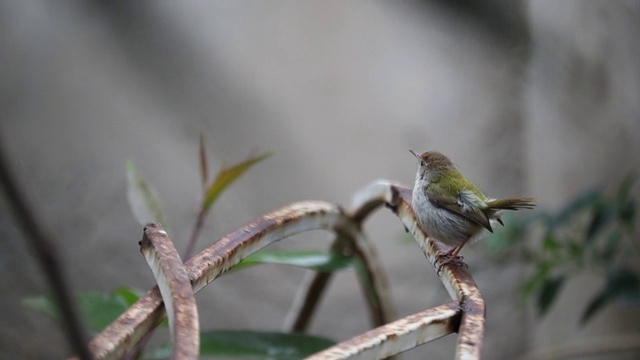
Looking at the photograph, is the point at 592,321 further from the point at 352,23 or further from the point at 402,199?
the point at 402,199

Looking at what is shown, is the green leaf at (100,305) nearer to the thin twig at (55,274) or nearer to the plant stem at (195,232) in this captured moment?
the plant stem at (195,232)

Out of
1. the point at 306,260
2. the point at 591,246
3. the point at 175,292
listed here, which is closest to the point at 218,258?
the point at 175,292

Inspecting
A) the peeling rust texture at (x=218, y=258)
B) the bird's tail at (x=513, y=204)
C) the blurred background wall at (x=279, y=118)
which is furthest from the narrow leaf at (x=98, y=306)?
the blurred background wall at (x=279, y=118)

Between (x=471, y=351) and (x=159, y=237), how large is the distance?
265 millimetres

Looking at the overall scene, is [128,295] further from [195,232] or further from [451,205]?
[451,205]

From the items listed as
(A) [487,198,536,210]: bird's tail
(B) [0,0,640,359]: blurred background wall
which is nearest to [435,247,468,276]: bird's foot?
(A) [487,198,536,210]: bird's tail

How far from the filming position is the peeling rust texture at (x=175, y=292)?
1.43 feet

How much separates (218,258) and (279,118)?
222 cm

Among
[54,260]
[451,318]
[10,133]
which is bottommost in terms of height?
[10,133]

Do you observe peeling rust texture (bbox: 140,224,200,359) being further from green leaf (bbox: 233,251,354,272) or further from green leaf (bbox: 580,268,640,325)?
green leaf (bbox: 580,268,640,325)

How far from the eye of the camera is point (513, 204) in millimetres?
980

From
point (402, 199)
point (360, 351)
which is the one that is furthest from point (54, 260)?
point (402, 199)

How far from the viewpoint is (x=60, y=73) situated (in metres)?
2.64

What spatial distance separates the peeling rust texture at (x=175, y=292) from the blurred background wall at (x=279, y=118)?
6.74 feet
